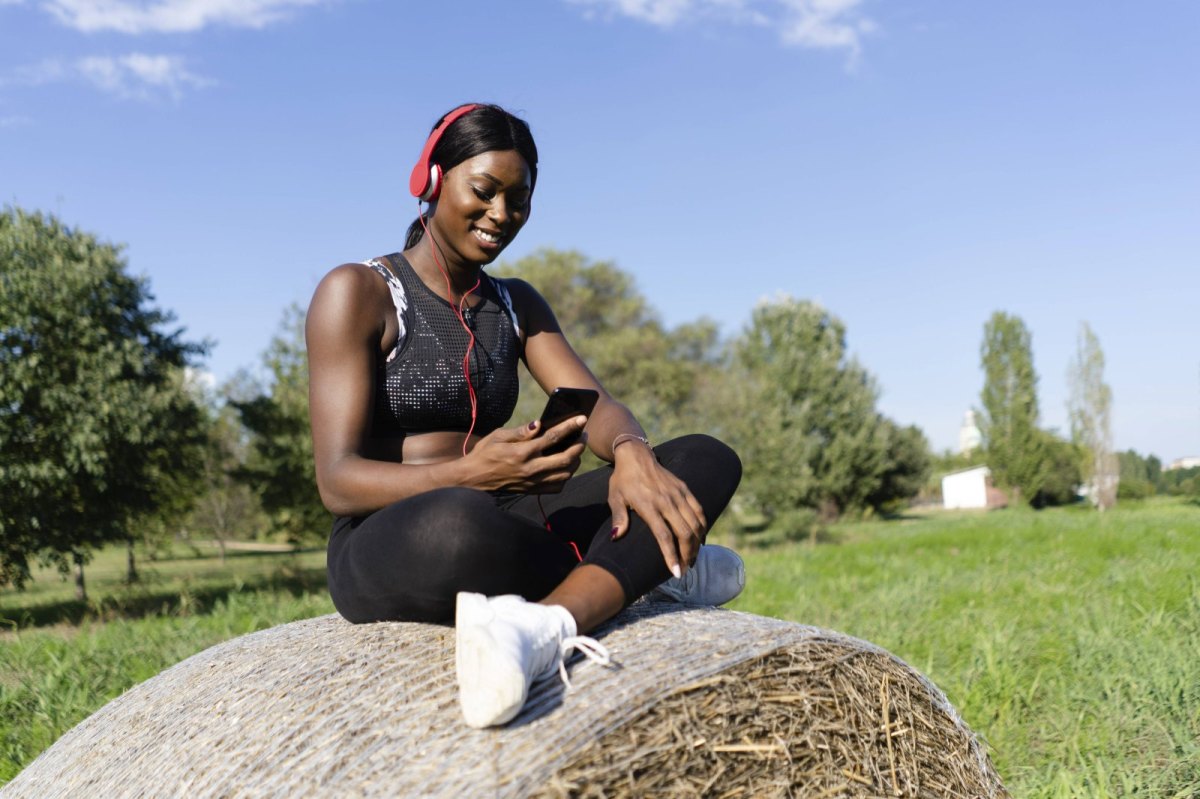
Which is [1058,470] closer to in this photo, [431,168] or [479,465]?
[431,168]

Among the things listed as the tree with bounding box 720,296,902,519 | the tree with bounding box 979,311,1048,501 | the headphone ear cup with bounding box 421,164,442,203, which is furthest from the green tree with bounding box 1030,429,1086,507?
the headphone ear cup with bounding box 421,164,442,203

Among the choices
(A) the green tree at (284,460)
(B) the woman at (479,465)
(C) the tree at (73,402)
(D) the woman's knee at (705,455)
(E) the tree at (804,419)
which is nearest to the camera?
(B) the woman at (479,465)

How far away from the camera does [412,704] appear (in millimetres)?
2082

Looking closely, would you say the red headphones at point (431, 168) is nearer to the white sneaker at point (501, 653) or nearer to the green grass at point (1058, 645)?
the white sneaker at point (501, 653)

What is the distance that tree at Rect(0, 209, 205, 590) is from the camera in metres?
14.7

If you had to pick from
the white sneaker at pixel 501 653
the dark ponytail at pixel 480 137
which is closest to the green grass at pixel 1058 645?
the white sneaker at pixel 501 653

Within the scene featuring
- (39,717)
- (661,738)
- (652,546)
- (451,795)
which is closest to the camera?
(451,795)

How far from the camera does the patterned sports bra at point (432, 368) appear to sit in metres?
2.83

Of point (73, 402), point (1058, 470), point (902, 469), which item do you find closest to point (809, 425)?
point (902, 469)

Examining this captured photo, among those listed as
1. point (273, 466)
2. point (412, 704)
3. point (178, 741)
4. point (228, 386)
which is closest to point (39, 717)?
point (178, 741)

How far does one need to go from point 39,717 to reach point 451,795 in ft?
11.1

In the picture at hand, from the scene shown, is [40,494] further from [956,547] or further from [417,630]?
[417,630]

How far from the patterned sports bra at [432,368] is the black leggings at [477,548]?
355 millimetres

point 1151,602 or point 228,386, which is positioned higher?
point 228,386
